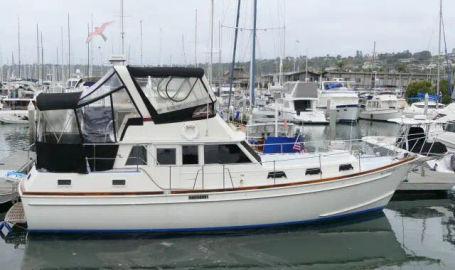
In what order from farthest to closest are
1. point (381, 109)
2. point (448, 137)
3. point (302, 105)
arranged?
point (381, 109) → point (302, 105) → point (448, 137)

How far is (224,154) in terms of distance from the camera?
38.6ft

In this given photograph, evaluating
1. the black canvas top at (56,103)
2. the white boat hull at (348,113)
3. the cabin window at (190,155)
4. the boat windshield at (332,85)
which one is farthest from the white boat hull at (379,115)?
the black canvas top at (56,103)

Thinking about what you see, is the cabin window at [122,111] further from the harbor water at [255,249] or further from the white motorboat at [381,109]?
the white motorboat at [381,109]

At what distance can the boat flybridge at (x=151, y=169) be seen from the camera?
11172mm

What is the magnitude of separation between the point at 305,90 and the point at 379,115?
8.95 m

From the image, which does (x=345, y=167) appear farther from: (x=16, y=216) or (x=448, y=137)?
(x=448, y=137)

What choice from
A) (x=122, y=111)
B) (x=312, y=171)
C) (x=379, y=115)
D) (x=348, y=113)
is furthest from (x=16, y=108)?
(x=312, y=171)

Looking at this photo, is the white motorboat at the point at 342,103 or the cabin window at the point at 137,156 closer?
the cabin window at the point at 137,156

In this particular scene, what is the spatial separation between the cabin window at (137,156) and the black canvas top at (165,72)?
172 cm

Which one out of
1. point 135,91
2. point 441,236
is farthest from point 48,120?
point 441,236

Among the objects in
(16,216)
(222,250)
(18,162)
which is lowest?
(222,250)

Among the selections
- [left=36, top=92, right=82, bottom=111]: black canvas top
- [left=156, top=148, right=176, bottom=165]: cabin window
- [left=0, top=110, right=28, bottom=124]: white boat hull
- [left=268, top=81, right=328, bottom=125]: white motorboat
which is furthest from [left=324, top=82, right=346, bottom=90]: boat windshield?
[left=36, top=92, right=82, bottom=111]: black canvas top

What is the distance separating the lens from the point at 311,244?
11641 mm

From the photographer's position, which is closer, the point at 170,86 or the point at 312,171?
the point at 170,86
